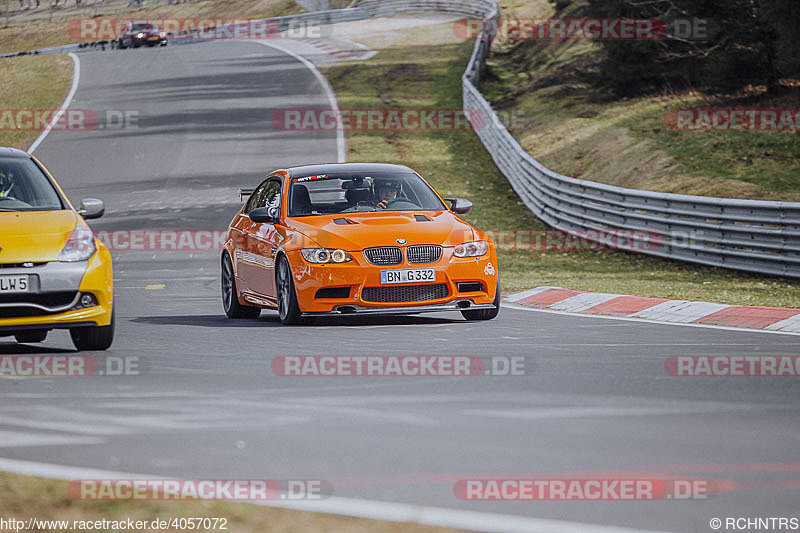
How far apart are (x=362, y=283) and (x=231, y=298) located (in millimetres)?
2463

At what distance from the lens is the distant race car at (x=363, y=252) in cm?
1182

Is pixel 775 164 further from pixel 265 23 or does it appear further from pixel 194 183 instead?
pixel 265 23

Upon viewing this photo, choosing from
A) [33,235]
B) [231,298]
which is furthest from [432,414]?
[231,298]

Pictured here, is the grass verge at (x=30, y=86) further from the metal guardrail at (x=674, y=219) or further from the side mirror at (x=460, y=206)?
the side mirror at (x=460, y=206)

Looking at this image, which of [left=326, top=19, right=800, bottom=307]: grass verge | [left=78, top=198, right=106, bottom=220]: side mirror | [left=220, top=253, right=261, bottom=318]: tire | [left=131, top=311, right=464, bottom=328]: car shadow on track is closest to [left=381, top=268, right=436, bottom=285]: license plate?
[left=131, top=311, right=464, bottom=328]: car shadow on track

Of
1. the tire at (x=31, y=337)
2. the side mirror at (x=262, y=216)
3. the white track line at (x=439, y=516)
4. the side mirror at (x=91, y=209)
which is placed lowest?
the tire at (x=31, y=337)

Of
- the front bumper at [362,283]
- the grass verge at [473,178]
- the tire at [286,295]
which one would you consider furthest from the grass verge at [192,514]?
the grass verge at [473,178]

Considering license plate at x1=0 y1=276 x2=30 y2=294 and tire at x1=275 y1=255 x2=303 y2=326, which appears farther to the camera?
tire at x1=275 y1=255 x2=303 y2=326

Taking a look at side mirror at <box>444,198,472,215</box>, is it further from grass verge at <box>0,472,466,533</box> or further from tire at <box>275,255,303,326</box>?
grass verge at <box>0,472,466,533</box>

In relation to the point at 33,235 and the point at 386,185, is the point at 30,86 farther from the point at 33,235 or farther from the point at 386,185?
the point at 33,235

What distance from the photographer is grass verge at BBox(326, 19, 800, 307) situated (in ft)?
52.5

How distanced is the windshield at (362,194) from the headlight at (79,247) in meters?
3.08

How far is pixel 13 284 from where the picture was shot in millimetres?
9539

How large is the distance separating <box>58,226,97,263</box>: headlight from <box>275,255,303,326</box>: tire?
7.84 ft
